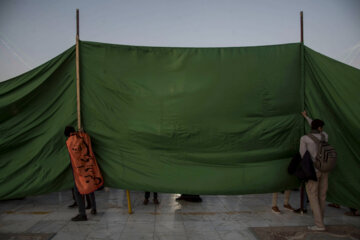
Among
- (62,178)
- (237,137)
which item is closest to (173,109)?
(237,137)

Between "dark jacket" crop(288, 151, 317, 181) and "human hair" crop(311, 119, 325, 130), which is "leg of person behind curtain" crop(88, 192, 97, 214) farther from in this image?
"human hair" crop(311, 119, 325, 130)

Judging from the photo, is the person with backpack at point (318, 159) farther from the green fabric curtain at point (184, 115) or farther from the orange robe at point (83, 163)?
the orange robe at point (83, 163)

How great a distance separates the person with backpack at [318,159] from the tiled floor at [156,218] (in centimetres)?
49

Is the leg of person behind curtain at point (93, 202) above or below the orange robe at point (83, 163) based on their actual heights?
below

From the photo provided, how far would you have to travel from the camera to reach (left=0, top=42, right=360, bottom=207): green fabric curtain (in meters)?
3.61

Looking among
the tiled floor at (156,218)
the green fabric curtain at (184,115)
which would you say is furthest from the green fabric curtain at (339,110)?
the tiled floor at (156,218)

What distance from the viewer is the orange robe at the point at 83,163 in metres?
3.54

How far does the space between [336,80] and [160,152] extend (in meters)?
2.93

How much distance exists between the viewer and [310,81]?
3.74m

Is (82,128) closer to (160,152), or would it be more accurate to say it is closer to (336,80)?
(160,152)

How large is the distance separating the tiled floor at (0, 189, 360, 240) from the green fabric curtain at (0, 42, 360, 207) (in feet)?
2.18

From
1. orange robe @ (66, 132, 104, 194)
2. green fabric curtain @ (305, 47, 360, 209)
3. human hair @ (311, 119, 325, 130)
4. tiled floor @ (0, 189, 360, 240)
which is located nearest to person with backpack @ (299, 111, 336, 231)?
human hair @ (311, 119, 325, 130)

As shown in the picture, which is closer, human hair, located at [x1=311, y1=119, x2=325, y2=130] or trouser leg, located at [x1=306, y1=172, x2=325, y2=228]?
human hair, located at [x1=311, y1=119, x2=325, y2=130]

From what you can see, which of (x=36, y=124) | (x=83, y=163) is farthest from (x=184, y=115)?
(x=36, y=124)
